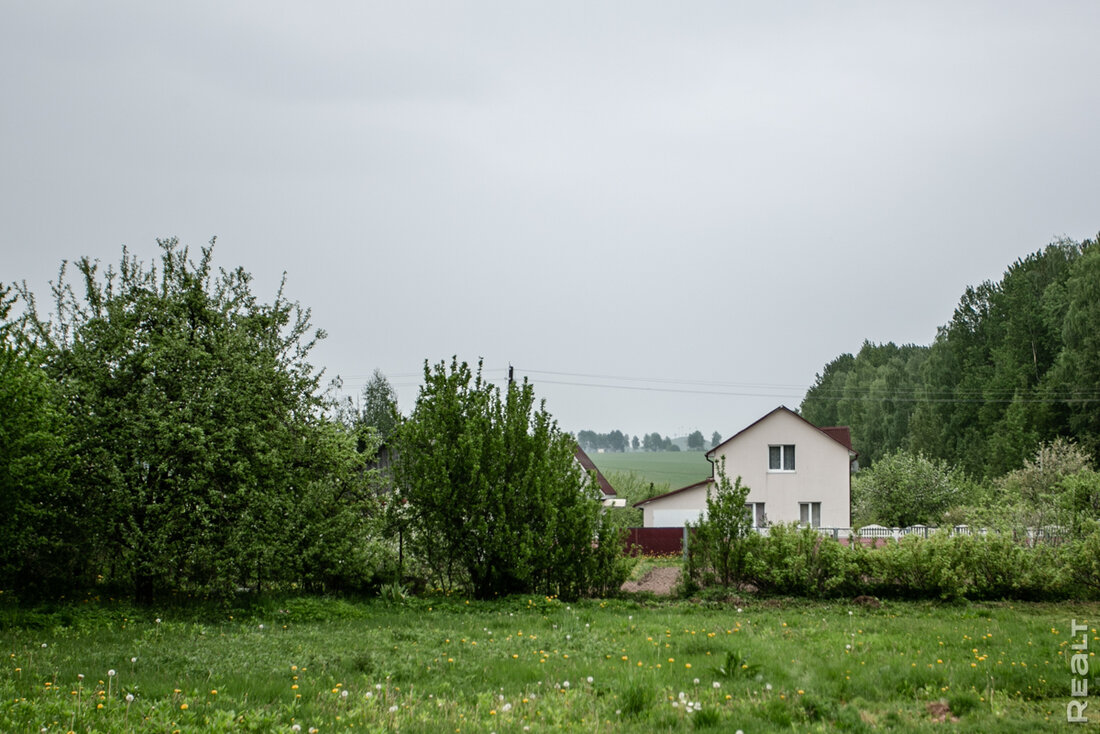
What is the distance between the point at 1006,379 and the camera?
5694cm

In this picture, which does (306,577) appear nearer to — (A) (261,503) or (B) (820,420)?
(A) (261,503)

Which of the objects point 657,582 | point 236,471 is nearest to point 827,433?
point 657,582

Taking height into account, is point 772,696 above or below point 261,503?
below

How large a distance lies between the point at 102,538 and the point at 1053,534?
18839mm

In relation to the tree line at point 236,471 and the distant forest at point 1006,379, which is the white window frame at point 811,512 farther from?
the tree line at point 236,471

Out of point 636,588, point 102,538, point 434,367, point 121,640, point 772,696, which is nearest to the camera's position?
point 772,696

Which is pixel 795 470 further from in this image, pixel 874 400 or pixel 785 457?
pixel 874 400

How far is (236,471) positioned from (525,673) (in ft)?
24.4

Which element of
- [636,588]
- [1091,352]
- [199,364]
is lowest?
[636,588]

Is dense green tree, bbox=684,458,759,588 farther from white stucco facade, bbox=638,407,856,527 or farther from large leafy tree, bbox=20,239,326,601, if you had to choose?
white stucco facade, bbox=638,407,856,527

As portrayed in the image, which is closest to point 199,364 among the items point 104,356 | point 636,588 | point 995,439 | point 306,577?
point 104,356

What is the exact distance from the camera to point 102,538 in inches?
552

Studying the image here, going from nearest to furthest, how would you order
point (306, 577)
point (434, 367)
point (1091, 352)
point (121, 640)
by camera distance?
point (121, 640)
point (306, 577)
point (434, 367)
point (1091, 352)

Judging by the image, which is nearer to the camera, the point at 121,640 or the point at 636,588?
the point at 121,640
